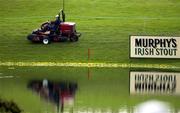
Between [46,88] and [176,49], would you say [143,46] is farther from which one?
[46,88]

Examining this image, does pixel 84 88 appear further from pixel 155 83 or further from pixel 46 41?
pixel 46 41

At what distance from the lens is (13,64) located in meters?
28.2

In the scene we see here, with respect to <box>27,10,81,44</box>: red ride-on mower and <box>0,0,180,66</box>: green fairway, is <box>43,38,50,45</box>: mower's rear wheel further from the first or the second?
<box>0,0,180,66</box>: green fairway

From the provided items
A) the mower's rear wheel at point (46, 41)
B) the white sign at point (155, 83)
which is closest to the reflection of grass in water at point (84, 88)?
the white sign at point (155, 83)

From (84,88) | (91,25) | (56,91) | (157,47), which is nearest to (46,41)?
(91,25)

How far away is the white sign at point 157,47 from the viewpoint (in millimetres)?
28375

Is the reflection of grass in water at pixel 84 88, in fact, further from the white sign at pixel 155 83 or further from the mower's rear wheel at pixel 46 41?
the mower's rear wheel at pixel 46 41

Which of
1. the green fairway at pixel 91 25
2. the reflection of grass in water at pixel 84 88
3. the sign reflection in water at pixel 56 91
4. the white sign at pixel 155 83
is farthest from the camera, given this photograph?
the green fairway at pixel 91 25

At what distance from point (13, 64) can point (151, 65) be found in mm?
6429

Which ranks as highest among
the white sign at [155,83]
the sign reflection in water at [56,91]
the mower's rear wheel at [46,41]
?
the mower's rear wheel at [46,41]

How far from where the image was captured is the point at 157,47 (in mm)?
28375

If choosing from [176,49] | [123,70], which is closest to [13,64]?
[123,70]

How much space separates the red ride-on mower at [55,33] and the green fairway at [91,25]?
30 cm

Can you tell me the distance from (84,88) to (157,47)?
864 centimetres
